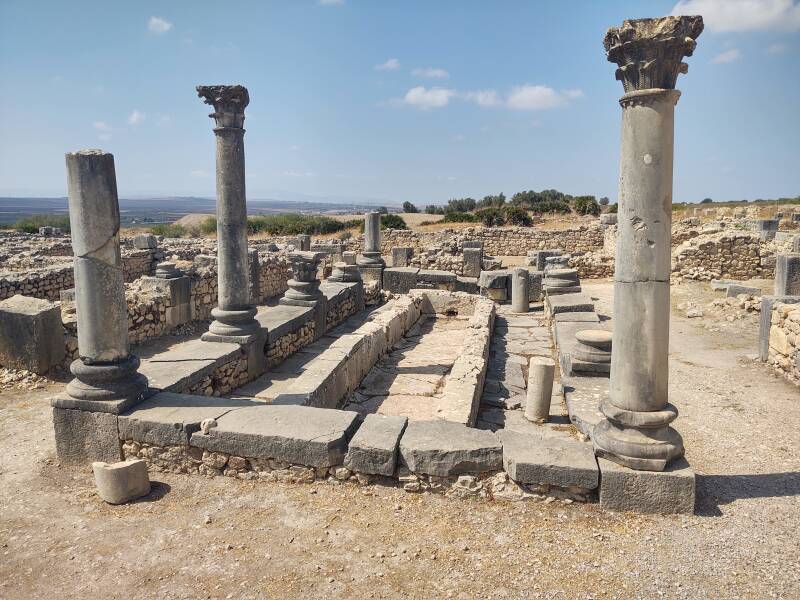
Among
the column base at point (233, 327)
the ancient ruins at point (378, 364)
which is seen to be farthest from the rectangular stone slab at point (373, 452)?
the column base at point (233, 327)

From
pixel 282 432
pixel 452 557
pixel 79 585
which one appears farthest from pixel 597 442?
pixel 79 585

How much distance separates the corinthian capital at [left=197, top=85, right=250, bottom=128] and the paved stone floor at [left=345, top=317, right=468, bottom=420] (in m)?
4.00

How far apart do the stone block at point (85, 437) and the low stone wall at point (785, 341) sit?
8.44 m

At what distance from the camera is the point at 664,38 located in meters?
3.95

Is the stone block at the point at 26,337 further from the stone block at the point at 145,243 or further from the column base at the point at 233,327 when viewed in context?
Result: the stone block at the point at 145,243

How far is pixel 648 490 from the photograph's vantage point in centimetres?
412

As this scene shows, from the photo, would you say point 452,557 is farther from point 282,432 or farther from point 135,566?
point 135,566

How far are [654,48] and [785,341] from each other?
20.4 ft

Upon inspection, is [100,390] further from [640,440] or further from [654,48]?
[654,48]

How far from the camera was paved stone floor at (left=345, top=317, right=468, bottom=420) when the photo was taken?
7289 millimetres

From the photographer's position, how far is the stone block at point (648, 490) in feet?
13.4

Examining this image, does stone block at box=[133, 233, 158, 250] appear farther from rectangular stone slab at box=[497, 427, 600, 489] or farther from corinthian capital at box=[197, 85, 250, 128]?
rectangular stone slab at box=[497, 427, 600, 489]

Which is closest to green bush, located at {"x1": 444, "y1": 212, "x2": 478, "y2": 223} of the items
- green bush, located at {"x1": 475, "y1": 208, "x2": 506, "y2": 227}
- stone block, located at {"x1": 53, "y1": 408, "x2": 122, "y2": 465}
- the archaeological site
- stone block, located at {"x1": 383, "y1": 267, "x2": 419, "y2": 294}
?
green bush, located at {"x1": 475, "y1": 208, "x2": 506, "y2": 227}

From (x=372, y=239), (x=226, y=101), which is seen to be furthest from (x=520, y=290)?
(x=226, y=101)
